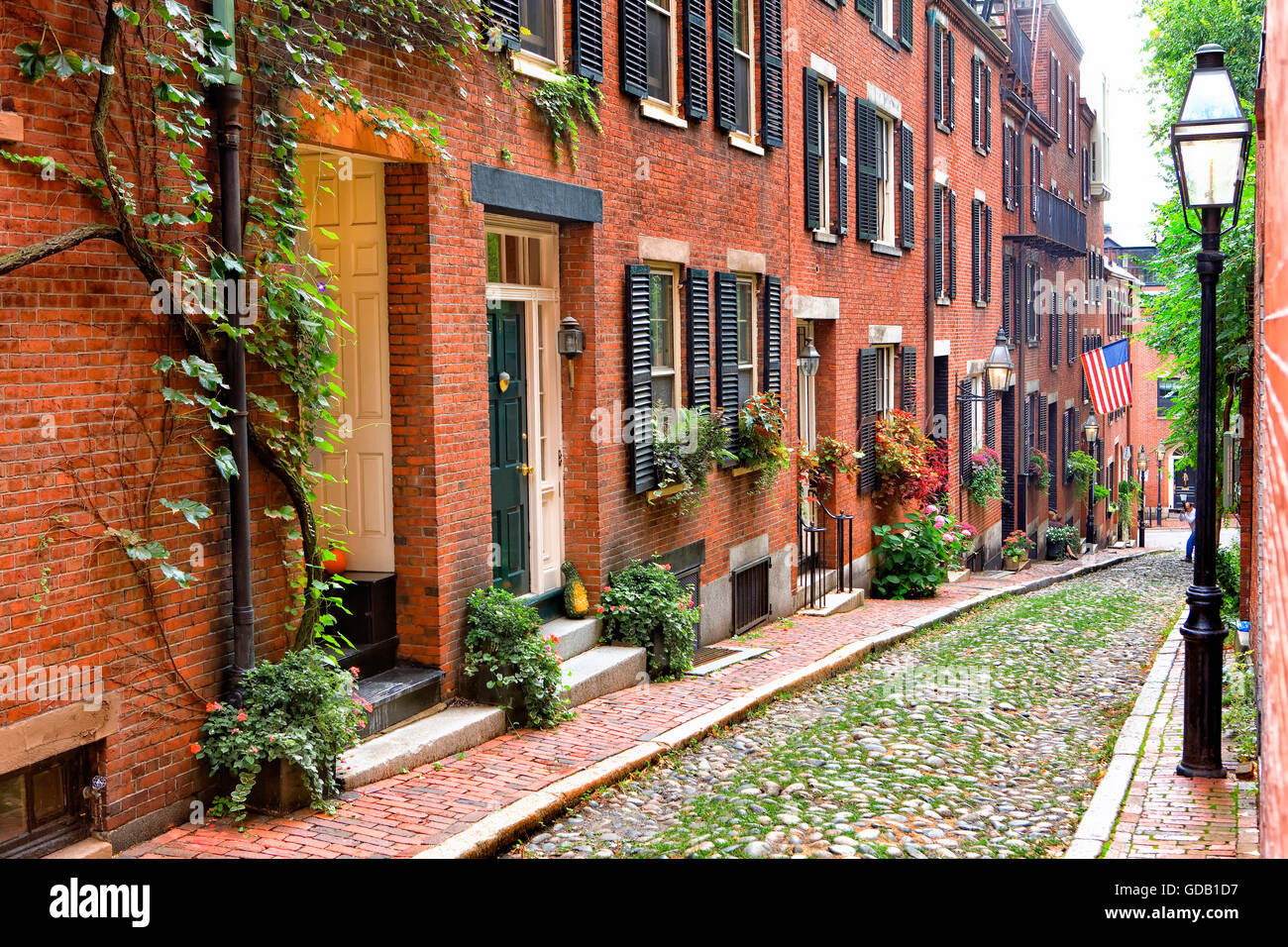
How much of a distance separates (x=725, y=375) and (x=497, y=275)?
145 inches

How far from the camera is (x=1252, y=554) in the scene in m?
9.90

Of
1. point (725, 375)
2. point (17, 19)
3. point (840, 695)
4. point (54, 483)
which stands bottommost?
point (840, 695)

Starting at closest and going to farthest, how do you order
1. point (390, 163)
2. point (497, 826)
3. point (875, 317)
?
point (497, 826)
point (390, 163)
point (875, 317)

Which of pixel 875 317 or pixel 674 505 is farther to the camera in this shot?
pixel 875 317

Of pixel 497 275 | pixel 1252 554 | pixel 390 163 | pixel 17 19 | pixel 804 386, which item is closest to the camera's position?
pixel 17 19

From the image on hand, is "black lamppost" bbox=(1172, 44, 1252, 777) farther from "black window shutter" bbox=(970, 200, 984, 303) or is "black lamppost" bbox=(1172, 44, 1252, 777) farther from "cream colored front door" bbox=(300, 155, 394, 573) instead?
"black window shutter" bbox=(970, 200, 984, 303)

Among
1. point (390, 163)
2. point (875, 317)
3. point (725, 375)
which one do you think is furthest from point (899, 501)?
point (390, 163)

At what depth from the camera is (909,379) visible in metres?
19.1

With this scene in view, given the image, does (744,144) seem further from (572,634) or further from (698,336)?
(572,634)

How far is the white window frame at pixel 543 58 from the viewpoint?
28.8 feet

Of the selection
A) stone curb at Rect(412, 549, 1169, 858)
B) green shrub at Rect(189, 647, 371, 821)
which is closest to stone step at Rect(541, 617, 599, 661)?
stone curb at Rect(412, 549, 1169, 858)

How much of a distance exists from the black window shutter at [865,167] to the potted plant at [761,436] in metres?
4.91

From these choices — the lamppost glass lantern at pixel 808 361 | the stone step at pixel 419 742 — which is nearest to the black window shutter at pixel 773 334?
the lamppost glass lantern at pixel 808 361

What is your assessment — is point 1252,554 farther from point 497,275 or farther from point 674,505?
point 497,275
